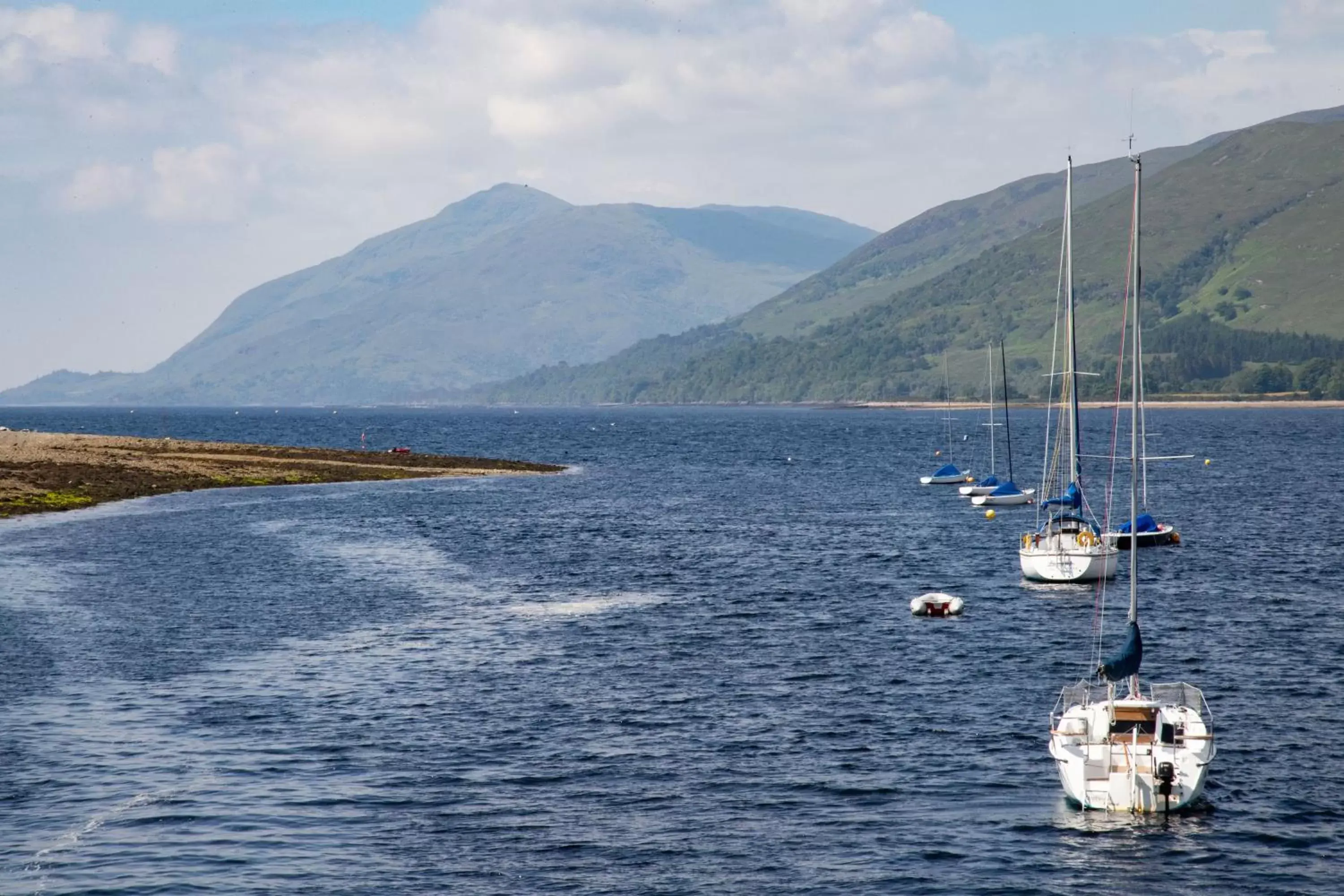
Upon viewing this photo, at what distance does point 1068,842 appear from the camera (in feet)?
107

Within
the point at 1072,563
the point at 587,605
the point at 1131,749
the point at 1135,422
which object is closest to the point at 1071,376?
the point at 1072,563

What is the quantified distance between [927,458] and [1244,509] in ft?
276

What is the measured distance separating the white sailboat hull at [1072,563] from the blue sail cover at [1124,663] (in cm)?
3325

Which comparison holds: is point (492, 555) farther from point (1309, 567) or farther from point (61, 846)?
point (61, 846)

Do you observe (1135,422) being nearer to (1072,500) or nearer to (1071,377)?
(1071,377)

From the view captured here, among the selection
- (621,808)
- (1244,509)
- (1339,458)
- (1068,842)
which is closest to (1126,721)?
(1068,842)

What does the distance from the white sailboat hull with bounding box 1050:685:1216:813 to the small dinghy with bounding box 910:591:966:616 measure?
25.9 metres

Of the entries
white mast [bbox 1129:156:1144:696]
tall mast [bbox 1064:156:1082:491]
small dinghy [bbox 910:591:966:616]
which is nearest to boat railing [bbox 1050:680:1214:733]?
white mast [bbox 1129:156:1144:696]

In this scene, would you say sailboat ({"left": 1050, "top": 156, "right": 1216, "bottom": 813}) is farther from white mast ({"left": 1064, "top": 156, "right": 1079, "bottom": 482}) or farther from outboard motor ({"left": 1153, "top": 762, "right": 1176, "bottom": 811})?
white mast ({"left": 1064, "top": 156, "right": 1079, "bottom": 482})

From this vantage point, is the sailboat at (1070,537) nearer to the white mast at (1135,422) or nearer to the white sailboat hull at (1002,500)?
the white mast at (1135,422)

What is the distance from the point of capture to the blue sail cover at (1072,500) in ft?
260

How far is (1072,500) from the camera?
8044cm

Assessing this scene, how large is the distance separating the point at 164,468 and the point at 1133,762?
121463 mm

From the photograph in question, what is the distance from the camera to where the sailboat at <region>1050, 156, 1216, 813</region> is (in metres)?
34.5
